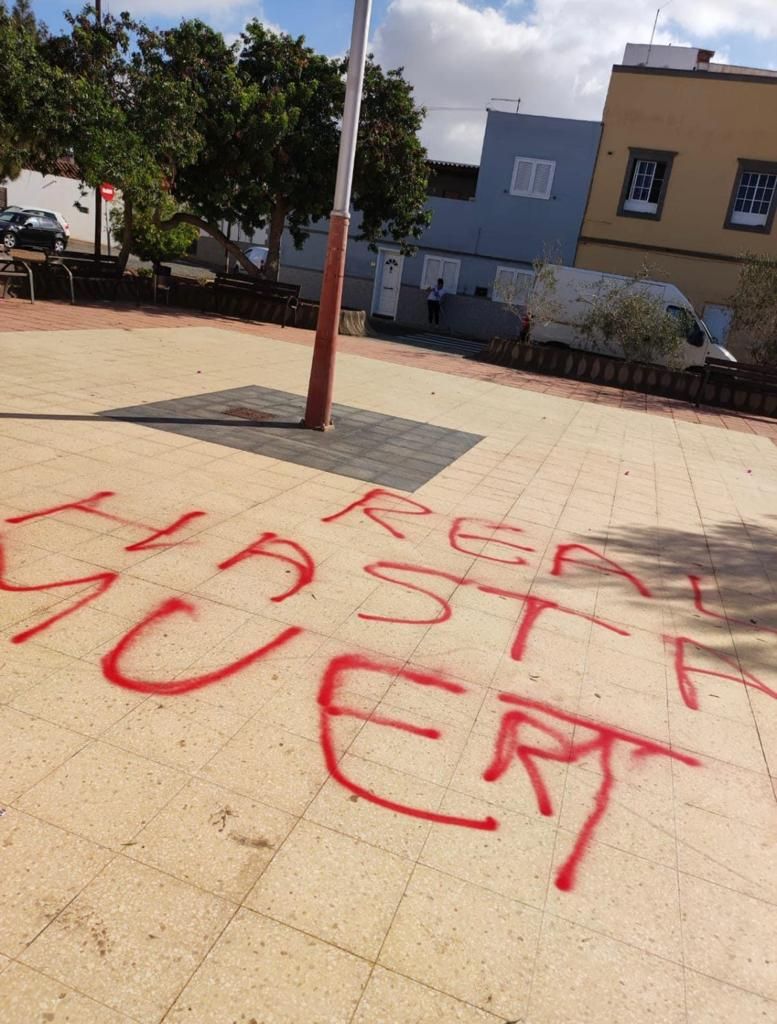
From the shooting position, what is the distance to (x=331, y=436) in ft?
28.0

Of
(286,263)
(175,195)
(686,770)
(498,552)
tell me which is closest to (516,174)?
(286,263)

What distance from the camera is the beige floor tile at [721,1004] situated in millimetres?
2316

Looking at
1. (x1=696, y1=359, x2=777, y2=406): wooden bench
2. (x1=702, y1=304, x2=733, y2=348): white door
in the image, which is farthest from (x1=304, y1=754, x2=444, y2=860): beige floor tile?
(x1=702, y1=304, x2=733, y2=348): white door

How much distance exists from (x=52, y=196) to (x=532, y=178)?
2806 cm

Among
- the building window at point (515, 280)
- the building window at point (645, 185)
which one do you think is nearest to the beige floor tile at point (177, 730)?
the building window at point (515, 280)

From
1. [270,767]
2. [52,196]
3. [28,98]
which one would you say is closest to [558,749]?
[270,767]

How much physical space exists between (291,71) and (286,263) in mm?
10155

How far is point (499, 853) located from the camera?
9.27ft

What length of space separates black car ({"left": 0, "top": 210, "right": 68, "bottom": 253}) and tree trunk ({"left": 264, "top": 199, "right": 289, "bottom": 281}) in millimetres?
12687

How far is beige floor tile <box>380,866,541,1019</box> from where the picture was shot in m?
2.29

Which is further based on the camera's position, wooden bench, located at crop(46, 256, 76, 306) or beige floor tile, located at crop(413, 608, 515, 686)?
wooden bench, located at crop(46, 256, 76, 306)

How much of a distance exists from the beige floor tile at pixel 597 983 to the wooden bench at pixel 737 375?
632 inches

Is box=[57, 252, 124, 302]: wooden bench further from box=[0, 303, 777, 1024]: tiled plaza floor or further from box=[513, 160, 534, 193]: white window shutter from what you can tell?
box=[513, 160, 534, 193]: white window shutter

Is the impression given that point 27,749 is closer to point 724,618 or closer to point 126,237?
point 724,618
